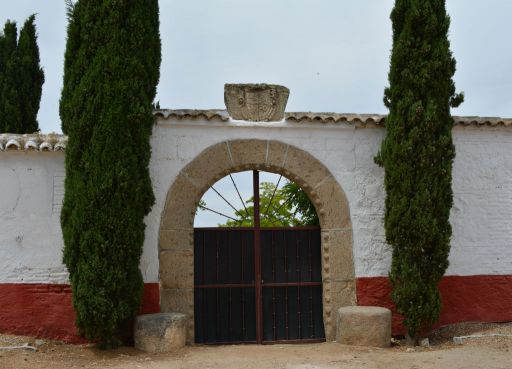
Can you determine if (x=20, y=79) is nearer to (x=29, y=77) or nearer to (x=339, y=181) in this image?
(x=29, y=77)

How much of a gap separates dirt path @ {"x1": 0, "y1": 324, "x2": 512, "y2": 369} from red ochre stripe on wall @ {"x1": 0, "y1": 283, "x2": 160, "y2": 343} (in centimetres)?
15

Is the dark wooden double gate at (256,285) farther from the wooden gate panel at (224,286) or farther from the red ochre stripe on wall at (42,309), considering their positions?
the red ochre stripe on wall at (42,309)

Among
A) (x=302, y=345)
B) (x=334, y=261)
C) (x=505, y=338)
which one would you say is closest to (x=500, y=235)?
(x=505, y=338)

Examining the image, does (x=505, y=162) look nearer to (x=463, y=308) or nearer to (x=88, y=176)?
(x=463, y=308)

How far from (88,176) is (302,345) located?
3441 millimetres

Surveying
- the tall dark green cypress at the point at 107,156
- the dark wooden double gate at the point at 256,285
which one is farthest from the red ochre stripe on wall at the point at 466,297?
the tall dark green cypress at the point at 107,156

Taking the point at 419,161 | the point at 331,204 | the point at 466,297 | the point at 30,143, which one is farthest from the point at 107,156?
the point at 466,297

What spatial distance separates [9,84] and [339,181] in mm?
7407

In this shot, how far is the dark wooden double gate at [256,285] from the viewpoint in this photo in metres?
8.25

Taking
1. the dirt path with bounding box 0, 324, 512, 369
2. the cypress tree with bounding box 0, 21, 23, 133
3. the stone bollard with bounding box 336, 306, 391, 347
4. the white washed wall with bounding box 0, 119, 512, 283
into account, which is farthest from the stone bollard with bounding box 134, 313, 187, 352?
the cypress tree with bounding box 0, 21, 23, 133

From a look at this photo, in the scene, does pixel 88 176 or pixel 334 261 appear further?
pixel 334 261

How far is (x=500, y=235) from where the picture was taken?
8734 mm

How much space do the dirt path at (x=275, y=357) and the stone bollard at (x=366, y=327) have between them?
13 cm

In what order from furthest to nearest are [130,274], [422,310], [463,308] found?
[463,308] → [422,310] → [130,274]
